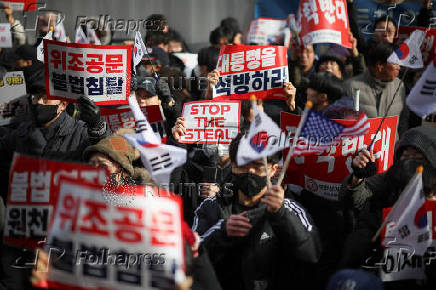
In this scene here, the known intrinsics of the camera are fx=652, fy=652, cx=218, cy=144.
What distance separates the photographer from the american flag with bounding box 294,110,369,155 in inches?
153

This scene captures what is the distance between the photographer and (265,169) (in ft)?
12.8

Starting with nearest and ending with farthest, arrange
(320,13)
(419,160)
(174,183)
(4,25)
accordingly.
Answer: (419,160), (174,183), (320,13), (4,25)

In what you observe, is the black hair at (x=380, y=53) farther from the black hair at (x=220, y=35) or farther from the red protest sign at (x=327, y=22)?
the black hair at (x=220, y=35)

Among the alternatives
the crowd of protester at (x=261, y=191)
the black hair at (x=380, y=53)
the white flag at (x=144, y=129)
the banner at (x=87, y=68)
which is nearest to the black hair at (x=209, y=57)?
the crowd of protester at (x=261, y=191)

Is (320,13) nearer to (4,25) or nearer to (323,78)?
(323,78)

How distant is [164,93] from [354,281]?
318cm

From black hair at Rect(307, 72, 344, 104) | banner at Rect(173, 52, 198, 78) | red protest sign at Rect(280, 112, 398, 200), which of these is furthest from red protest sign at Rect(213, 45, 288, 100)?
banner at Rect(173, 52, 198, 78)

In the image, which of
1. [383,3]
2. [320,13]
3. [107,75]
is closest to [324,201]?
[107,75]

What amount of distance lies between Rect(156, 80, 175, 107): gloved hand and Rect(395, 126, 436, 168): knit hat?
2429 millimetres

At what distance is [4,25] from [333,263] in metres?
6.17

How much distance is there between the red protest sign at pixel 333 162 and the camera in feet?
16.2

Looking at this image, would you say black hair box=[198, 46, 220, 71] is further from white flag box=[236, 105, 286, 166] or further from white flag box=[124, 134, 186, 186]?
white flag box=[124, 134, 186, 186]

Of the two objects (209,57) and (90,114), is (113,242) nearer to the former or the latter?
(90,114)

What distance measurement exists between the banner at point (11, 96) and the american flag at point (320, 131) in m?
3.37
